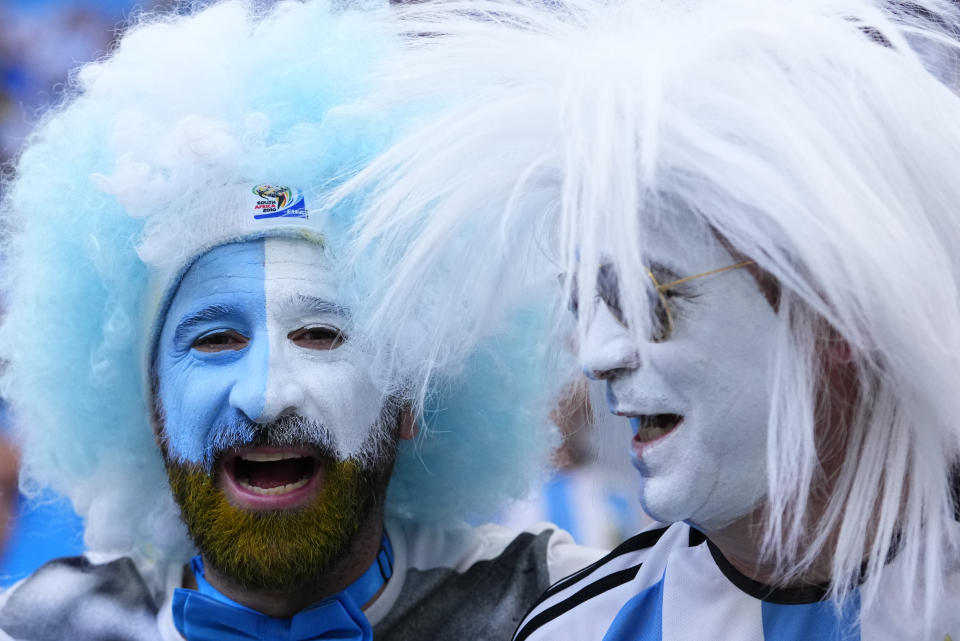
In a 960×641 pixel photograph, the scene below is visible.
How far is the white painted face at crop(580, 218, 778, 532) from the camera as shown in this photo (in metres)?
1.57

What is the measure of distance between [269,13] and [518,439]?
109cm

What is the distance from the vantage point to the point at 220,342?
218 centimetres

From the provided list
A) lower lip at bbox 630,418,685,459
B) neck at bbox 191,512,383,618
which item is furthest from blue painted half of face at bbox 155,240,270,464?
lower lip at bbox 630,418,685,459

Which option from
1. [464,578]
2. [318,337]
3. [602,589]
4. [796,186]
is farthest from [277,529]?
[796,186]

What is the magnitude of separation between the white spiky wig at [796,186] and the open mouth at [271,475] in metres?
0.63

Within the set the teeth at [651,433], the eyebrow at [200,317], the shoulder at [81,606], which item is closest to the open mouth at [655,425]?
the teeth at [651,433]

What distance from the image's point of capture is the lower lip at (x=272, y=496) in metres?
2.12

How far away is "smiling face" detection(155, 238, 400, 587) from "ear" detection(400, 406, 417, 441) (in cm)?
11

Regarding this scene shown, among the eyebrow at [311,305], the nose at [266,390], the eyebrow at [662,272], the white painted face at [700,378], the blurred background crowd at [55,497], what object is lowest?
the blurred background crowd at [55,497]

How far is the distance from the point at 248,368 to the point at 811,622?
108 cm

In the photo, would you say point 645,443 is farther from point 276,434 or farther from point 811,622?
point 276,434

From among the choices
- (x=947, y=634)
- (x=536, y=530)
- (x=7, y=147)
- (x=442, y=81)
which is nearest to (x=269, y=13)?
(x=442, y=81)

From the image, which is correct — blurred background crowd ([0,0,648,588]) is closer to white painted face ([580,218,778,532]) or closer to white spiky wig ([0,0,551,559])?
white spiky wig ([0,0,551,559])

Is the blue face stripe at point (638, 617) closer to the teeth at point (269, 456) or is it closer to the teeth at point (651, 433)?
the teeth at point (651, 433)
